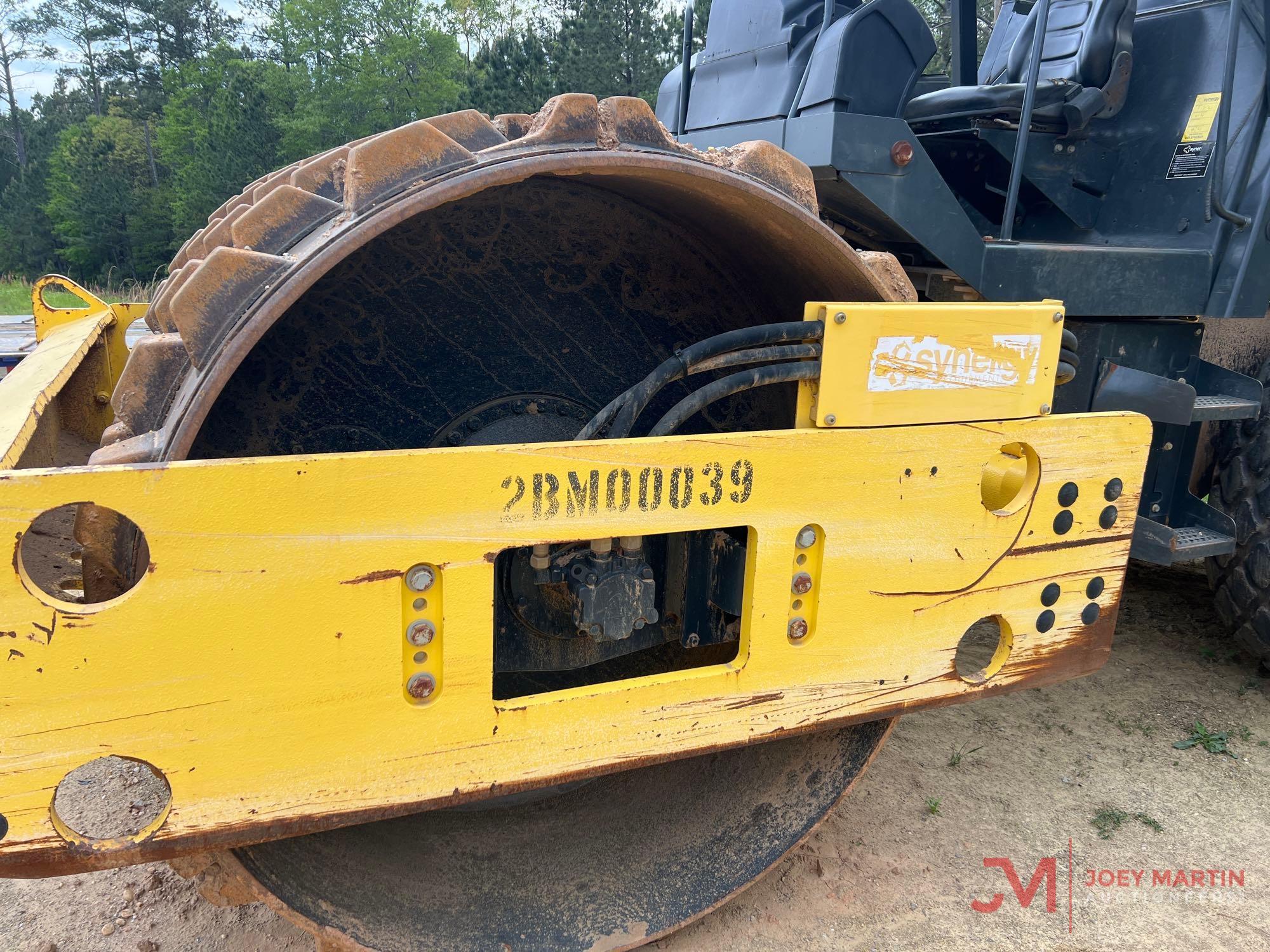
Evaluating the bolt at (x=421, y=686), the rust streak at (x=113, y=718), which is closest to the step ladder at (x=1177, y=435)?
the bolt at (x=421, y=686)

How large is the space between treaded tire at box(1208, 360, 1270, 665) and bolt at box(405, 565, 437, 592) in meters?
2.70

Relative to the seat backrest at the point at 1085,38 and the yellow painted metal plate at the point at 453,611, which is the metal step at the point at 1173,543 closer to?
the yellow painted metal plate at the point at 453,611

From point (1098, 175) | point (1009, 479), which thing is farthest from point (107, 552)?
point (1098, 175)

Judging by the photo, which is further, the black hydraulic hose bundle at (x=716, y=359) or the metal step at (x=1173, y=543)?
the metal step at (x=1173, y=543)

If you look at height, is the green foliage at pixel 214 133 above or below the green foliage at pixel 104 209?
above

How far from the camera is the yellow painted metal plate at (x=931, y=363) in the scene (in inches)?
64.4

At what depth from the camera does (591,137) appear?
152 centimetres

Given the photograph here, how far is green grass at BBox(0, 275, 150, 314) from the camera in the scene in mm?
20266

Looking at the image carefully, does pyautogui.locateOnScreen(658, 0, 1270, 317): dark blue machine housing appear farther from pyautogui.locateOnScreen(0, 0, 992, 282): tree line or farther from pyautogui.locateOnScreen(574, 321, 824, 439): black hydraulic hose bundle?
pyautogui.locateOnScreen(0, 0, 992, 282): tree line

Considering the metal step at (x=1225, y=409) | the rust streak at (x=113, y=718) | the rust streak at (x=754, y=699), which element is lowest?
the rust streak at (x=754, y=699)

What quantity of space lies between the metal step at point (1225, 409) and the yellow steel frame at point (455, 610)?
3.24ft

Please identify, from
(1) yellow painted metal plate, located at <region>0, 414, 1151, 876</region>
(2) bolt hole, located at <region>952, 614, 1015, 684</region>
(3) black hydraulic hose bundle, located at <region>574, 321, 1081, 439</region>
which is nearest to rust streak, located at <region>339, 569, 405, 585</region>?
(1) yellow painted metal plate, located at <region>0, 414, 1151, 876</region>

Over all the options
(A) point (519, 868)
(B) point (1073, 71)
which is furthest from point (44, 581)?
(B) point (1073, 71)

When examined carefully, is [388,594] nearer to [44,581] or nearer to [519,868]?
[519,868]
